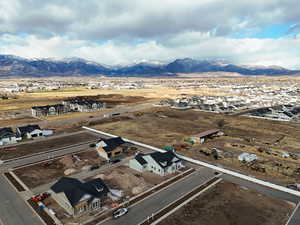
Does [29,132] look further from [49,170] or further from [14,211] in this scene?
[14,211]

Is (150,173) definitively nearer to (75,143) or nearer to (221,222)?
(221,222)

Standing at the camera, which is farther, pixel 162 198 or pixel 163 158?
pixel 163 158

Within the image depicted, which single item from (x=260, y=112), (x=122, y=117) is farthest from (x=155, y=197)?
(x=260, y=112)

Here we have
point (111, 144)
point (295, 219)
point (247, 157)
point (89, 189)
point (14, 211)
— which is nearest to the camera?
point (295, 219)

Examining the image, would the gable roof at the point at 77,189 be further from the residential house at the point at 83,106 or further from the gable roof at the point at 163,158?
the residential house at the point at 83,106

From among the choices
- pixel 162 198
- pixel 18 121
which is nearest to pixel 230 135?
pixel 162 198

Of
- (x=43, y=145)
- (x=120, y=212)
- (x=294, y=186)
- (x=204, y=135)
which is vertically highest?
(x=204, y=135)

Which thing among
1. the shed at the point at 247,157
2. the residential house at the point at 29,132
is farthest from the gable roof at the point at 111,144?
the shed at the point at 247,157

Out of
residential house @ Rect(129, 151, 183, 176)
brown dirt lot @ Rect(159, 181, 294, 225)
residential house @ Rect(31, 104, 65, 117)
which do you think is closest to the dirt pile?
residential house @ Rect(129, 151, 183, 176)

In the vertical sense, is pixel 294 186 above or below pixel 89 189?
below
